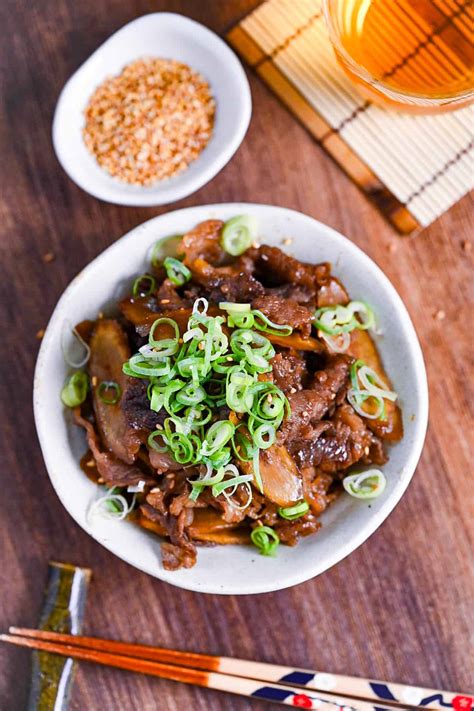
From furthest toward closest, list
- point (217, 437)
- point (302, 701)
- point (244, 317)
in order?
point (302, 701)
point (244, 317)
point (217, 437)

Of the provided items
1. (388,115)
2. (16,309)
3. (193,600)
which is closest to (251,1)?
(388,115)

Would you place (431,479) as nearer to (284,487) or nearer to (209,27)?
(284,487)

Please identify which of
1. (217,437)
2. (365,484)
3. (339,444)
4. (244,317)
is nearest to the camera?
(217,437)

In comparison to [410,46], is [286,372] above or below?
below

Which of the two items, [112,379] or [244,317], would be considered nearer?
[244,317]

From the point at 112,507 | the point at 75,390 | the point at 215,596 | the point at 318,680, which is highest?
the point at 75,390

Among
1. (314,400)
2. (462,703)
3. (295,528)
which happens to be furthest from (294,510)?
(462,703)

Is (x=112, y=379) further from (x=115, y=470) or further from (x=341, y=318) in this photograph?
(x=341, y=318)

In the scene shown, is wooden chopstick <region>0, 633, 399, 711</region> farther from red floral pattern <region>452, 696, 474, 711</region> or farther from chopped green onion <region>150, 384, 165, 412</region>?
chopped green onion <region>150, 384, 165, 412</region>
